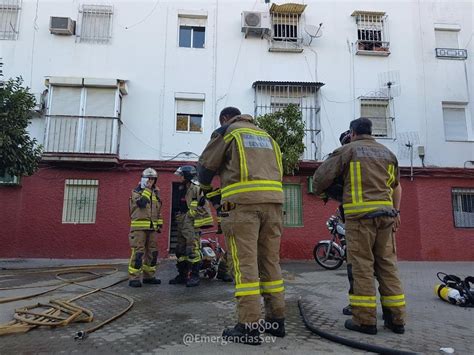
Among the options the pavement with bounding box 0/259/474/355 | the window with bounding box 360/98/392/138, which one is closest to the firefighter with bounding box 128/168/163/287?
the pavement with bounding box 0/259/474/355

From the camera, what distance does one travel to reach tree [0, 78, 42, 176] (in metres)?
8.45

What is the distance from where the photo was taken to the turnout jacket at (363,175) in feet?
11.9

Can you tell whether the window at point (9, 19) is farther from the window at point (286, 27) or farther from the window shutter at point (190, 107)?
the window at point (286, 27)

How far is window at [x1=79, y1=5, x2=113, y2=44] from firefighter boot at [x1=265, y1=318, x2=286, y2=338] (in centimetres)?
1150

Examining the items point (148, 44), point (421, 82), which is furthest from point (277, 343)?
point (421, 82)

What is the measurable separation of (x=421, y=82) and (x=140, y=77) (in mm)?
9014

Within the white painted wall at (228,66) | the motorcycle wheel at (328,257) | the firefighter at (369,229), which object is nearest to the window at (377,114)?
the white painted wall at (228,66)

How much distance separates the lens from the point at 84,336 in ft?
10.9

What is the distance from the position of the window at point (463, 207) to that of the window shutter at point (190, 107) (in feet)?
27.2

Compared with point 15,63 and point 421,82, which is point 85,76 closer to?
point 15,63

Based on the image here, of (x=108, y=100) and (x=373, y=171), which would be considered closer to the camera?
(x=373, y=171)

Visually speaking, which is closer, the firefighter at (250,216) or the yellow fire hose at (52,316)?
the firefighter at (250,216)

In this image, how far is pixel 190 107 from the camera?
40.8 ft

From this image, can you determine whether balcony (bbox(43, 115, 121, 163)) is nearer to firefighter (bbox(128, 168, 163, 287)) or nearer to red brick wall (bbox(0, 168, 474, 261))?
red brick wall (bbox(0, 168, 474, 261))
